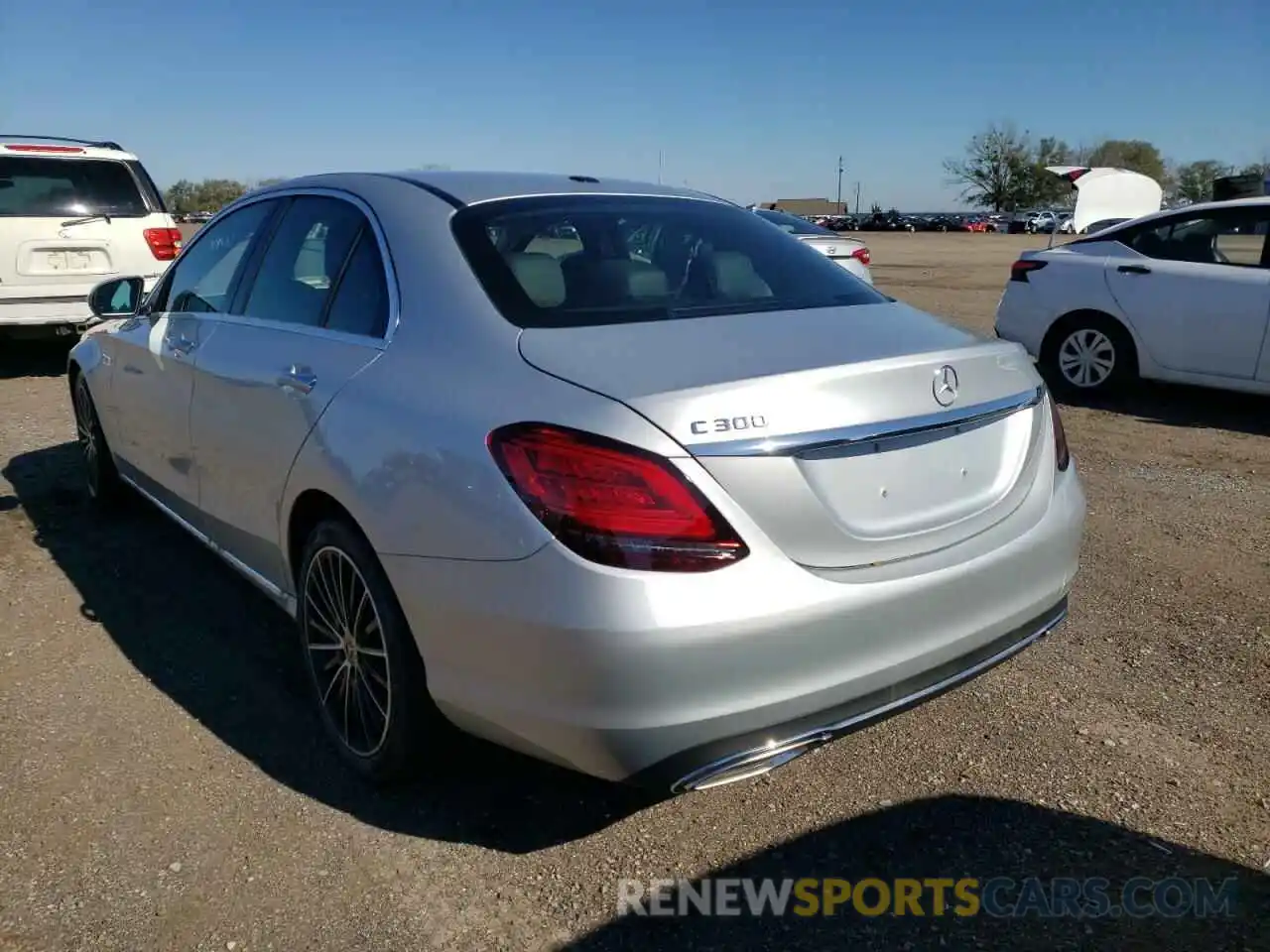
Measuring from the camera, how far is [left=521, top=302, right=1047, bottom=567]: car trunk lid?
7.00 feet

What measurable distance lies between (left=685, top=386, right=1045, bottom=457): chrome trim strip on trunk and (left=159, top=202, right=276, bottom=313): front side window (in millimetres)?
2294

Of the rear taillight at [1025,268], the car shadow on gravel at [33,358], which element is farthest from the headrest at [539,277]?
the car shadow on gravel at [33,358]

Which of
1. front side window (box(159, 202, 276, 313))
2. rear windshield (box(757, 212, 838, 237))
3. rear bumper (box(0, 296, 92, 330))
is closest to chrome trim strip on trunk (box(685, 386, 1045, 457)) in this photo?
front side window (box(159, 202, 276, 313))

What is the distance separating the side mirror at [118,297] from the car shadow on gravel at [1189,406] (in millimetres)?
6145

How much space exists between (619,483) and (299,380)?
50.5 inches

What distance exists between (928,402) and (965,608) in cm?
48

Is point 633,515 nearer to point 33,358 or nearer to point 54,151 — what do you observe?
point 54,151

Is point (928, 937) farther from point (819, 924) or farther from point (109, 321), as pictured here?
point (109, 321)

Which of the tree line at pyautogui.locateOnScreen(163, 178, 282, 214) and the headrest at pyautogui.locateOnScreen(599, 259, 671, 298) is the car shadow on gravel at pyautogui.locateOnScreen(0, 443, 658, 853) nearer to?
the headrest at pyautogui.locateOnScreen(599, 259, 671, 298)

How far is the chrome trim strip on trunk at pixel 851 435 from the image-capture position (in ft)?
6.93

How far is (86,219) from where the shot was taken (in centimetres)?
884

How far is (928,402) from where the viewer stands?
2.37 metres

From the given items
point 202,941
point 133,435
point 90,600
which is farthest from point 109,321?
point 202,941

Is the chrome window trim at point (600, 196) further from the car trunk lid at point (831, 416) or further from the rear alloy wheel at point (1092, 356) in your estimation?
the rear alloy wheel at point (1092, 356)
